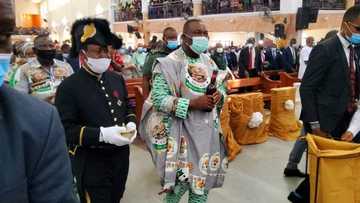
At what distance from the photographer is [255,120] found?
524cm

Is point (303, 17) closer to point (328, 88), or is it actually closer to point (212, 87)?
point (328, 88)

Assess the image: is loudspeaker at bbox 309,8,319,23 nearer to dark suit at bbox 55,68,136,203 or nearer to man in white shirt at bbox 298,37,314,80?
man in white shirt at bbox 298,37,314,80

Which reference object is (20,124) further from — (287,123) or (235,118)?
(287,123)

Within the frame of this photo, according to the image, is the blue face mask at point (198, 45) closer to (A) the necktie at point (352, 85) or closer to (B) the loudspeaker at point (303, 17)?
(A) the necktie at point (352, 85)

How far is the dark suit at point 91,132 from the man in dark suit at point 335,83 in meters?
1.40

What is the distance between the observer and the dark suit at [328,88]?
8.81 ft

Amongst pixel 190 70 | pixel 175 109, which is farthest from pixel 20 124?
pixel 190 70

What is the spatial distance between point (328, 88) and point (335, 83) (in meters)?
0.06

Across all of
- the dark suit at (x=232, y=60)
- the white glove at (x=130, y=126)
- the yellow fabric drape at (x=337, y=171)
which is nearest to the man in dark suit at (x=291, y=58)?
the dark suit at (x=232, y=60)

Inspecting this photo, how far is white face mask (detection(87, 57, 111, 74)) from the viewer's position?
2.15m

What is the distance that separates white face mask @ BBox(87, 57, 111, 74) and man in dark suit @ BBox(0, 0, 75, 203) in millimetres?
1348

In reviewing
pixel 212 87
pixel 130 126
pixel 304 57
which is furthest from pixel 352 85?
pixel 304 57

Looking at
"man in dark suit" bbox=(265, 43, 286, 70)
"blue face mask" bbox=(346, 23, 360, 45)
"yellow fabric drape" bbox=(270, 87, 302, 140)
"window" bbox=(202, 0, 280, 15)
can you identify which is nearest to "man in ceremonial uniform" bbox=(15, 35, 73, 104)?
"blue face mask" bbox=(346, 23, 360, 45)

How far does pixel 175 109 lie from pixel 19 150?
1.52 metres
